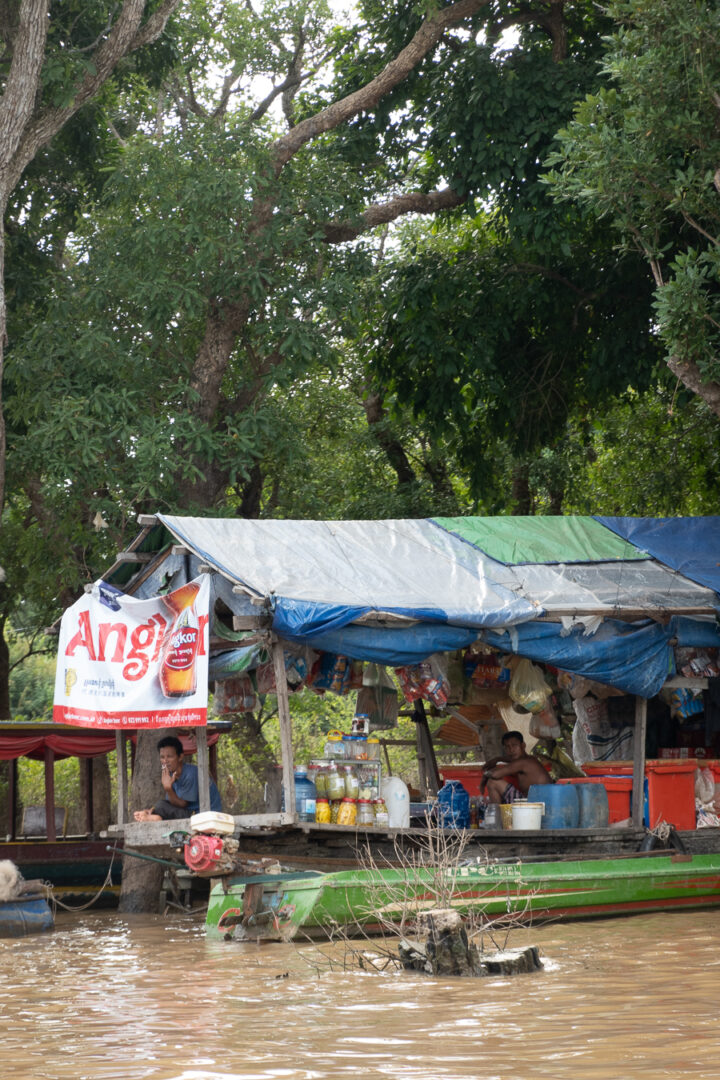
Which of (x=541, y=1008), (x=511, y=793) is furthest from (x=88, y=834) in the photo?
(x=541, y=1008)

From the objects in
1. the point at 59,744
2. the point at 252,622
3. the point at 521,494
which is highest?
the point at 521,494

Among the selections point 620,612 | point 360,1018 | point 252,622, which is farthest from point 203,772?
point 360,1018

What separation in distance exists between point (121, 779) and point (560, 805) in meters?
3.81

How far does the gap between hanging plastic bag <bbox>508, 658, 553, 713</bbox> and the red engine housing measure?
371 cm

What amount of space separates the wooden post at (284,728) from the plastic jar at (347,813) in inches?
23.0

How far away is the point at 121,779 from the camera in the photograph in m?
10.7

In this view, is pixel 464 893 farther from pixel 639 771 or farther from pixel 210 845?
pixel 639 771

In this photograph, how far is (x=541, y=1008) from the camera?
5.57 m

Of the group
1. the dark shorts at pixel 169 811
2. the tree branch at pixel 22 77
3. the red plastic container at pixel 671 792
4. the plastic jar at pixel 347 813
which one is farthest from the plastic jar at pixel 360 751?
the tree branch at pixel 22 77

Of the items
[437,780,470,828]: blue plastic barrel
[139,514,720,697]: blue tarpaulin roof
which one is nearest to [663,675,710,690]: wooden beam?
[139,514,720,697]: blue tarpaulin roof

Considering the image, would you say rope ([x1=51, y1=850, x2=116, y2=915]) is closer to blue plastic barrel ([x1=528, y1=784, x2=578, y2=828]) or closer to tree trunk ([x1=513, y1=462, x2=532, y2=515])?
blue plastic barrel ([x1=528, y1=784, x2=578, y2=828])

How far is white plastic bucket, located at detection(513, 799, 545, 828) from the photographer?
9.98 m

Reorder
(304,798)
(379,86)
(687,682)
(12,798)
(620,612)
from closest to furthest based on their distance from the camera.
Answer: (304,798), (620,612), (687,682), (379,86), (12,798)

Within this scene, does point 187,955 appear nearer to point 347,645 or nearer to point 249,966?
point 249,966
